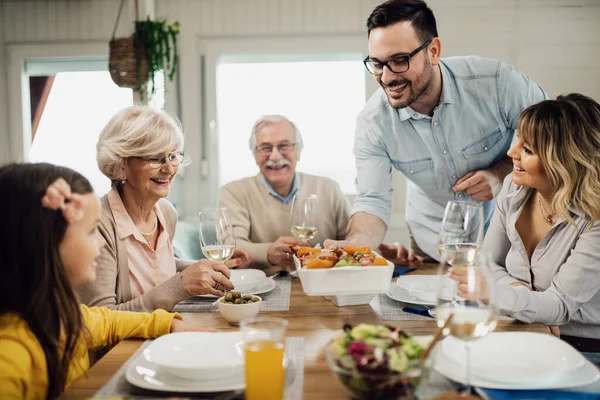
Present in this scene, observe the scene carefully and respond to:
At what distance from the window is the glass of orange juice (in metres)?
3.27

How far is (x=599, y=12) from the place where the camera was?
3945 millimetres

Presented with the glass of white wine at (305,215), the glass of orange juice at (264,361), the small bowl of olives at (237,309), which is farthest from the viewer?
the glass of white wine at (305,215)

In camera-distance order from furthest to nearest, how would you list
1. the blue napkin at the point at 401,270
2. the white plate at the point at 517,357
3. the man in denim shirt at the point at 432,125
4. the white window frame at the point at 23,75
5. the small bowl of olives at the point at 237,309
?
the white window frame at the point at 23,75
the man in denim shirt at the point at 432,125
the blue napkin at the point at 401,270
the small bowl of olives at the point at 237,309
the white plate at the point at 517,357

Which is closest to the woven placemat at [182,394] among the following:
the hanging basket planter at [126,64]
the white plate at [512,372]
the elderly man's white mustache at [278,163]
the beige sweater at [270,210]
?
the white plate at [512,372]

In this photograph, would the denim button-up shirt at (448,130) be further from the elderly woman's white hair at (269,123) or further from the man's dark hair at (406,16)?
the elderly woman's white hair at (269,123)

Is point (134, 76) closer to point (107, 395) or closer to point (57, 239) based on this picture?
point (57, 239)

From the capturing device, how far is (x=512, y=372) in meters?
1.11

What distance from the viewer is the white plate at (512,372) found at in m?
1.04

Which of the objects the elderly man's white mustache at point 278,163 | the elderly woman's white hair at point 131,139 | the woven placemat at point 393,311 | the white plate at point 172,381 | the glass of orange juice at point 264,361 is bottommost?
the woven placemat at point 393,311

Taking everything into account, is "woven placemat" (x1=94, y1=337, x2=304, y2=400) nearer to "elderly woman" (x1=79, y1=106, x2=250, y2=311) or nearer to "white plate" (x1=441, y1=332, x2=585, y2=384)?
"white plate" (x1=441, y1=332, x2=585, y2=384)

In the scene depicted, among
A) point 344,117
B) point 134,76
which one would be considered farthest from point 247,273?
point 344,117

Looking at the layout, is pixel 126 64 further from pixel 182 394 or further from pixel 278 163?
pixel 182 394

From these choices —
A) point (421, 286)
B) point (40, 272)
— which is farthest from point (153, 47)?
point (40, 272)

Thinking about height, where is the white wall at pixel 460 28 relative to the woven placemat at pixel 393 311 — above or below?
above
